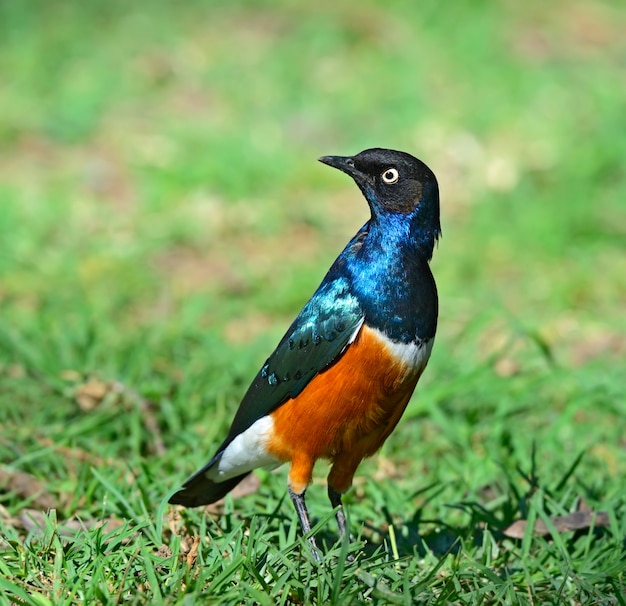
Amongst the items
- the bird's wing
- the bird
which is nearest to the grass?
the bird

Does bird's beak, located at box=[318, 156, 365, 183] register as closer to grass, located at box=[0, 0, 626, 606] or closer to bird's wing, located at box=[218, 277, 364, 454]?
bird's wing, located at box=[218, 277, 364, 454]

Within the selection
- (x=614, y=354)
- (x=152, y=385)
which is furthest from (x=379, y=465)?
(x=614, y=354)

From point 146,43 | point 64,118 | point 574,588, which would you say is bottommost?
point 574,588

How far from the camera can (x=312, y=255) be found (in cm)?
719

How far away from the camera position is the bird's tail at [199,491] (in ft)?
12.3

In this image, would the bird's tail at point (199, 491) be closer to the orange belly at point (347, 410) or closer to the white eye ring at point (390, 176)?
the orange belly at point (347, 410)

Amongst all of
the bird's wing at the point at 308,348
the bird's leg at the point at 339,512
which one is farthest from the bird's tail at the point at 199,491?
the bird's leg at the point at 339,512

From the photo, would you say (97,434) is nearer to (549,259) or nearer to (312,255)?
(312,255)

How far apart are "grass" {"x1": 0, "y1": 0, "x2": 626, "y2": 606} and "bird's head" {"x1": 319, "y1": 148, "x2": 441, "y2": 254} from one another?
106 centimetres

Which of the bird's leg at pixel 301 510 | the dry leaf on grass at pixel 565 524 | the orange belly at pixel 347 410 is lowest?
the dry leaf on grass at pixel 565 524

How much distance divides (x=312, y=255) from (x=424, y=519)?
3334 millimetres

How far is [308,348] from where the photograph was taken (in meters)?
3.65

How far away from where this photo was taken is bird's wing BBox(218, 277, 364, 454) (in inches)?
140

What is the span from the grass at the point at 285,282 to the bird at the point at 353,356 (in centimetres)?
26
